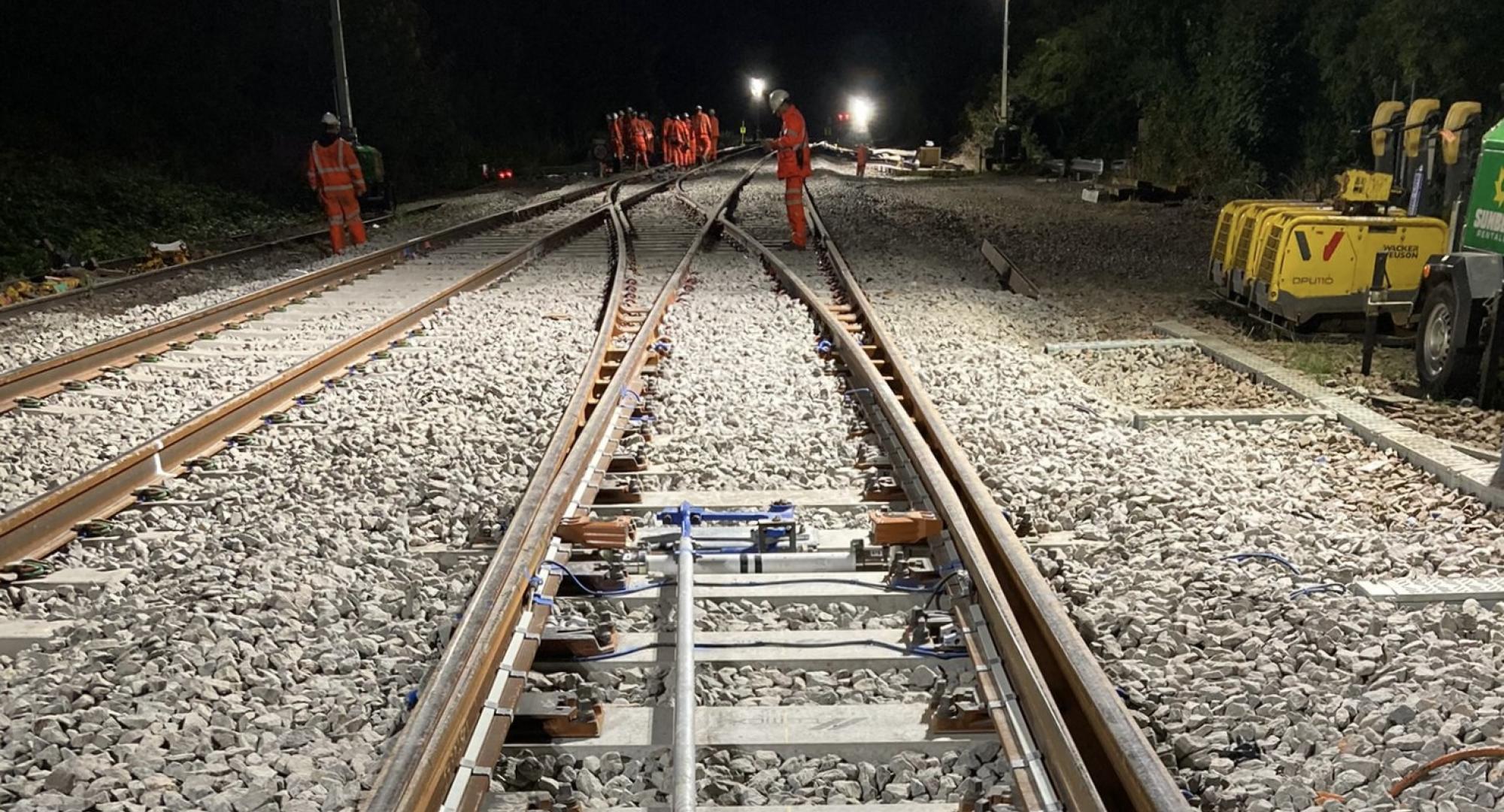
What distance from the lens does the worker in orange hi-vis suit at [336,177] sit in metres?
14.6

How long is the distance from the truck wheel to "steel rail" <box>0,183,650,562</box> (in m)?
6.58

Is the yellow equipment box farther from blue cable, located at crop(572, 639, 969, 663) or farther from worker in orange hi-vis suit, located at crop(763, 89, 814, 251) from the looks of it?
worker in orange hi-vis suit, located at crop(763, 89, 814, 251)

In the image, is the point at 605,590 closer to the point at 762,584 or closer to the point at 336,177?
the point at 762,584

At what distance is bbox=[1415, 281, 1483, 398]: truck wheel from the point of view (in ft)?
21.7

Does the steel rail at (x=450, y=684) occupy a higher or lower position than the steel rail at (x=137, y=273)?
lower

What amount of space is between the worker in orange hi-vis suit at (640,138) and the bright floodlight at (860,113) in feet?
136

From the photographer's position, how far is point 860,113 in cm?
7869

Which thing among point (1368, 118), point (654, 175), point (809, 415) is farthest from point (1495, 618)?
point (654, 175)

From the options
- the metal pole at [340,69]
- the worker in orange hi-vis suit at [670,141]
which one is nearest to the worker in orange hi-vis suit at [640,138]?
the worker in orange hi-vis suit at [670,141]

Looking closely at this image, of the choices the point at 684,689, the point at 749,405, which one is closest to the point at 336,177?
the point at 749,405

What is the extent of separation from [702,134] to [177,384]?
117 feet

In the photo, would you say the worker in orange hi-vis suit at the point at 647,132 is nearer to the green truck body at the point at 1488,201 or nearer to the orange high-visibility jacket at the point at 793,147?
the orange high-visibility jacket at the point at 793,147

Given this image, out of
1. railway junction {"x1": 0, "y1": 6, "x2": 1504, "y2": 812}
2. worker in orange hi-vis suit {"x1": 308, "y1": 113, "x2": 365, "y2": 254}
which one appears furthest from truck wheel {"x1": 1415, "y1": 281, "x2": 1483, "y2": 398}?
worker in orange hi-vis suit {"x1": 308, "y1": 113, "x2": 365, "y2": 254}

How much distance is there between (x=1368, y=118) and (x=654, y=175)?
62.3 ft
